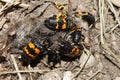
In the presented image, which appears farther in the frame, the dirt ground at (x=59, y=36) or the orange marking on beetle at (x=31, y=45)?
the dirt ground at (x=59, y=36)

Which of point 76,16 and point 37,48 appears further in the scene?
point 76,16

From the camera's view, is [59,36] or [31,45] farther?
[59,36]

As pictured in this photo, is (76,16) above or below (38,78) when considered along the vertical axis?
above

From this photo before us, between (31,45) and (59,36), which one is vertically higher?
(31,45)

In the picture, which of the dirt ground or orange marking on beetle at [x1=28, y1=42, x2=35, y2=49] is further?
the dirt ground

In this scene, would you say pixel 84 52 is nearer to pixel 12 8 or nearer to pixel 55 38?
pixel 55 38

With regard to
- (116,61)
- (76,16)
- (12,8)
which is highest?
(12,8)

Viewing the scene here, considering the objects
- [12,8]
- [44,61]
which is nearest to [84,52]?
[44,61]
